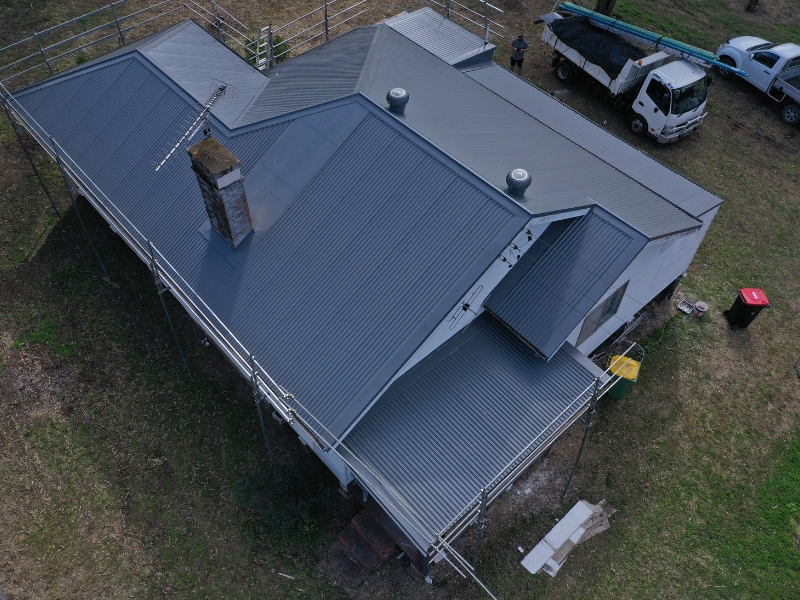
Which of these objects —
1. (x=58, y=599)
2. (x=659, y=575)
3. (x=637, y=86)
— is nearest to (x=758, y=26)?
(x=637, y=86)

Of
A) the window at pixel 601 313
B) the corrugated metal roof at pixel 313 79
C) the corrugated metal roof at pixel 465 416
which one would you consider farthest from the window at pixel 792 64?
the corrugated metal roof at pixel 465 416

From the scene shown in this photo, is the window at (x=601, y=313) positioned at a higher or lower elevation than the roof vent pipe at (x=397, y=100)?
lower

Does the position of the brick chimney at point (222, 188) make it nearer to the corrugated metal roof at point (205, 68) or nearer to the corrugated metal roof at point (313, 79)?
the corrugated metal roof at point (313, 79)

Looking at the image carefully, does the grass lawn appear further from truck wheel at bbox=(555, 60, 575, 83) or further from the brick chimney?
truck wheel at bbox=(555, 60, 575, 83)

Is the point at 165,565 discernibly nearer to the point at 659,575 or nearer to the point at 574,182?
the point at 659,575

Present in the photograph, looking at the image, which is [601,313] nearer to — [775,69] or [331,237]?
[331,237]

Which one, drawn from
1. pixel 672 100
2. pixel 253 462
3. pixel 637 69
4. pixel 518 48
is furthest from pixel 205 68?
pixel 672 100
